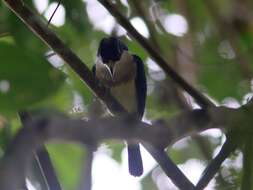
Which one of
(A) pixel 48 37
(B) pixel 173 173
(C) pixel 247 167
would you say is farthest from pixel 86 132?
(A) pixel 48 37

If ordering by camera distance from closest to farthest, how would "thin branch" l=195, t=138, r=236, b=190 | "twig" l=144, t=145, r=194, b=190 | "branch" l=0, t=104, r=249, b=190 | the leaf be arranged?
"branch" l=0, t=104, r=249, b=190
the leaf
"thin branch" l=195, t=138, r=236, b=190
"twig" l=144, t=145, r=194, b=190

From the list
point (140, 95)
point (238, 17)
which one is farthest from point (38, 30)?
point (140, 95)

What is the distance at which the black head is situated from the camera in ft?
11.5

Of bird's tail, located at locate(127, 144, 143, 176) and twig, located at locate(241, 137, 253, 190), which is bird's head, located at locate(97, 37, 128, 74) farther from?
twig, located at locate(241, 137, 253, 190)

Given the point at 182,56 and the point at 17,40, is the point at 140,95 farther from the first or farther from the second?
the point at 17,40

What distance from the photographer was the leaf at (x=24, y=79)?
1064 millimetres

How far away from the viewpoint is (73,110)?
6.57 feet

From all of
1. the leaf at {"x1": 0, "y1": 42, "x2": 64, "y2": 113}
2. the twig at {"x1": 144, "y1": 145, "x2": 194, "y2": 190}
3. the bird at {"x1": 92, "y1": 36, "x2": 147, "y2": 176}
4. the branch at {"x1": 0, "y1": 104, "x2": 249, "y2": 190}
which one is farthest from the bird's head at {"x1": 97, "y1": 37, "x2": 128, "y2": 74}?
the branch at {"x1": 0, "y1": 104, "x2": 249, "y2": 190}

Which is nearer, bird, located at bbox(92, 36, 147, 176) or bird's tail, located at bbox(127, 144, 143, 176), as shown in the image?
bird's tail, located at bbox(127, 144, 143, 176)

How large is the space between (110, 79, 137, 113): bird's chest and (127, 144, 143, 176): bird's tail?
0.86 ft

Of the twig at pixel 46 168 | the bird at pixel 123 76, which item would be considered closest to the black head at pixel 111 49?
the bird at pixel 123 76

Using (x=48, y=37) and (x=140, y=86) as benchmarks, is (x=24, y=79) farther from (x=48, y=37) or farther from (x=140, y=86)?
(x=140, y=86)

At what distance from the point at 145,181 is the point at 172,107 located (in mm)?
393

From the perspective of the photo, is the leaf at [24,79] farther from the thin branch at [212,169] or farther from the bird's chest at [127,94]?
the bird's chest at [127,94]
